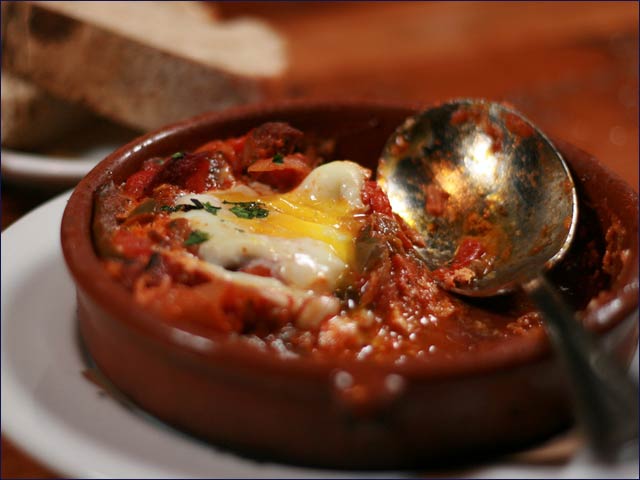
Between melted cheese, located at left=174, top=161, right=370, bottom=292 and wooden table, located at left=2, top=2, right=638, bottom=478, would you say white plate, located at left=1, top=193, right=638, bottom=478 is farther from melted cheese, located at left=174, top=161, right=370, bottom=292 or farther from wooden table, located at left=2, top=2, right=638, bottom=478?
wooden table, located at left=2, top=2, right=638, bottom=478

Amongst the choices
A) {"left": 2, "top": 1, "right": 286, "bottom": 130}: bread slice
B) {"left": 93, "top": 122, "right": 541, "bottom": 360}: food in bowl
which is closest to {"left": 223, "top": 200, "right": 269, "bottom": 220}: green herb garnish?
{"left": 93, "top": 122, "right": 541, "bottom": 360}: food in bowl

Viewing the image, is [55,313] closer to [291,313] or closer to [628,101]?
[291,313]

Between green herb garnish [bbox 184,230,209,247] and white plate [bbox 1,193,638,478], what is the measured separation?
0.36 metres

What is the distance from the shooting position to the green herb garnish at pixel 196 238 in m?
1.65

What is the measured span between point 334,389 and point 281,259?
0.46m

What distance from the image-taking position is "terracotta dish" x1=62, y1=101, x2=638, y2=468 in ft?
4.16

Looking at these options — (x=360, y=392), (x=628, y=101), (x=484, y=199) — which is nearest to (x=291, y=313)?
(x=360, y=392)

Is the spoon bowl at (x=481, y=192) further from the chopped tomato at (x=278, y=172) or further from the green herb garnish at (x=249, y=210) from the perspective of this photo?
the green herb garnish at (x=249, y=210)

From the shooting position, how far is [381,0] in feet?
19.5

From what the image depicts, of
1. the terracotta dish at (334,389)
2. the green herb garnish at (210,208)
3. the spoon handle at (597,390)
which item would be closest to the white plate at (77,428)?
the terracotta dish at (334,389)

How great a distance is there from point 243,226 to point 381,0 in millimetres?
4653

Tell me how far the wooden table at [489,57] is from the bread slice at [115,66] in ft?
1.52

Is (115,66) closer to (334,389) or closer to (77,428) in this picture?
(77,428)

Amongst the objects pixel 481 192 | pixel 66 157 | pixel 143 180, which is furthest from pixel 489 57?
pixel 143 180
